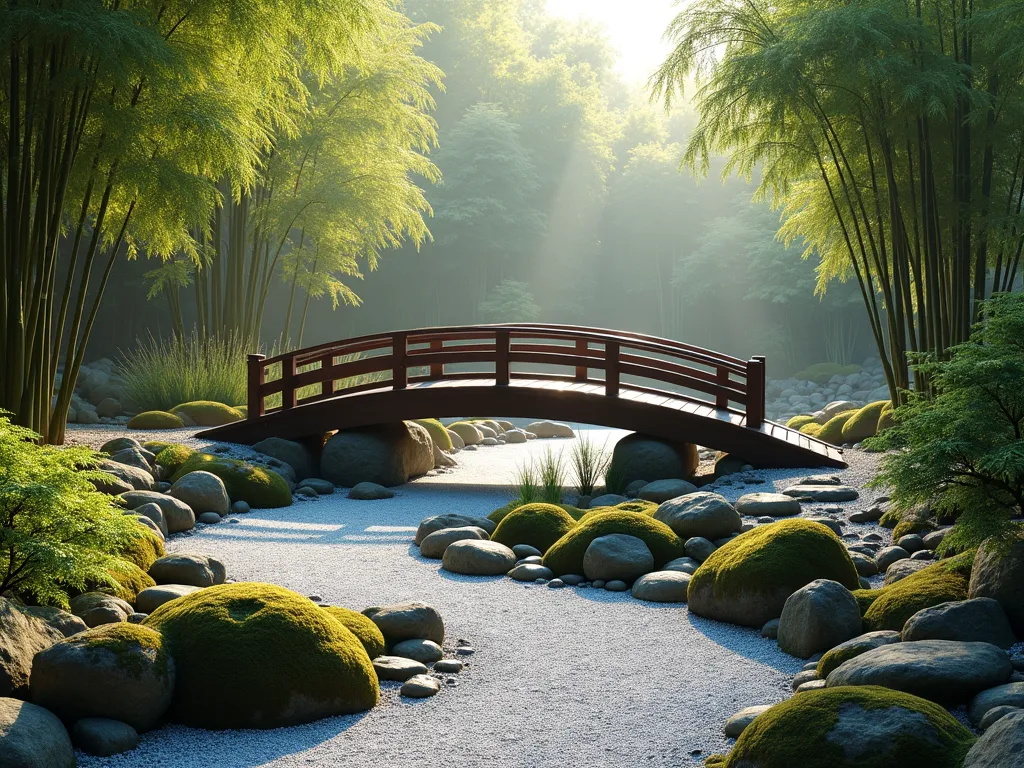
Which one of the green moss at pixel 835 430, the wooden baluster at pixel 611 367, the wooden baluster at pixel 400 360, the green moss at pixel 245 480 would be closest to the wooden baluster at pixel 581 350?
the wooden baluster at pixel 611 367

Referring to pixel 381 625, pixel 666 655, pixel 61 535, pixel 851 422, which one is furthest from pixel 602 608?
pixel 851 422

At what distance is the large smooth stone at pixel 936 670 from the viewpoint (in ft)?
9.78

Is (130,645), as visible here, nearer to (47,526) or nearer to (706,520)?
(47,526)

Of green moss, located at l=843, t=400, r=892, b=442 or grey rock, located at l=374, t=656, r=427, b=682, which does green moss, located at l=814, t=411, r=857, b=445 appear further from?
grey rock, located at l=374, t=656, r=427, b=682

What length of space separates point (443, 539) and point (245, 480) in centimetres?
233

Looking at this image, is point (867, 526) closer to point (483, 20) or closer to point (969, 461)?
point (969, 461)

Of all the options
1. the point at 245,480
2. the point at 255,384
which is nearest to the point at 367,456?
the point at 255,384

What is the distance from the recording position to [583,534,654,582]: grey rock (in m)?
5.20

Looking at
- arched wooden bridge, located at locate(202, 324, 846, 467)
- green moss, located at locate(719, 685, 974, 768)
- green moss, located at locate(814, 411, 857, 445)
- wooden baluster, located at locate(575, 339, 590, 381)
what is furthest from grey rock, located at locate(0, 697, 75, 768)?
green moss, located at locate(814, 411, 857, 445)

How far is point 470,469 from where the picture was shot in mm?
10031

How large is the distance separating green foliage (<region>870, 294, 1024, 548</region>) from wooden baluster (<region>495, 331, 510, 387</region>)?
5122mm

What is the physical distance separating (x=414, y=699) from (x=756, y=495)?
12.0 ft

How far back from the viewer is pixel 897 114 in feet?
25.0

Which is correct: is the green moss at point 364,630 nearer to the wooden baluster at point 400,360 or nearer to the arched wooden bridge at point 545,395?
the arched wooden bridge at point 545,395
